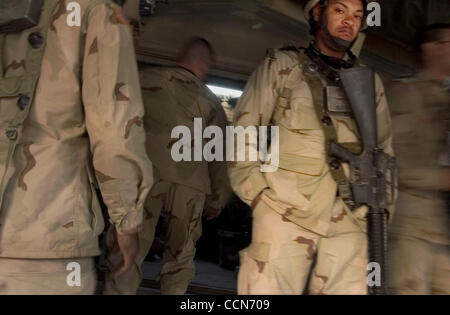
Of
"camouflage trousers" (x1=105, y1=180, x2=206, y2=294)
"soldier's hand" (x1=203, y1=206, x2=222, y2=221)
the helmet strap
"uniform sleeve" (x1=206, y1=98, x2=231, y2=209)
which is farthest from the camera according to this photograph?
"soldier's hand" (x1=203, y1=206, x2=222, y2=221)

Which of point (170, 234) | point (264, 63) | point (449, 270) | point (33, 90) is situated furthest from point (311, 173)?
point (170, 234)

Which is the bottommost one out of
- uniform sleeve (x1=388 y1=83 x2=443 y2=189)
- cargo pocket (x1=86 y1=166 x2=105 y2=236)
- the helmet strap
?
cargo pocket (x1=86 y1=166 x2=105 y2=236)

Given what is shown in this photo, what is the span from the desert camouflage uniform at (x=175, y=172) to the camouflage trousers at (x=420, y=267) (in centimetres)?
113

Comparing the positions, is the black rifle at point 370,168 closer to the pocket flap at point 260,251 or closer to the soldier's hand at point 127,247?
the pocket flap at point 260,251

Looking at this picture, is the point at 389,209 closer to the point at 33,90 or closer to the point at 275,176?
the point at 275,176

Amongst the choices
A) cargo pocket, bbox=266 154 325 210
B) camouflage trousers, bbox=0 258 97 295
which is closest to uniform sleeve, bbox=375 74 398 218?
cargo pocket, bbox=266 154 325 210

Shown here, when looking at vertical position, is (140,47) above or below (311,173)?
above

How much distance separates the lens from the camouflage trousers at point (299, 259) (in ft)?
6.15

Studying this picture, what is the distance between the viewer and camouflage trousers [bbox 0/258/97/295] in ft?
4.53

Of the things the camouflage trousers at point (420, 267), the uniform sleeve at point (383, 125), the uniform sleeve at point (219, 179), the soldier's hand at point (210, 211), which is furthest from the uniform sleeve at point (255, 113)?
the soldier's hand at point (210, 211)

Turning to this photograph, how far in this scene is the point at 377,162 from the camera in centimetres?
202

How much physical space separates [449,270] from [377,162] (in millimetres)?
636

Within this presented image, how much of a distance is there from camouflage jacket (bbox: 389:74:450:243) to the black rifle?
0.29m

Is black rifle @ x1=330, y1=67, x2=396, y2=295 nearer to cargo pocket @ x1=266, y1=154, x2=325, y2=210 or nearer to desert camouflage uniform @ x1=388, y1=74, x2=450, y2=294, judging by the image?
cargo pocket @ x1=266, y1=154, x2=325, y2=210
